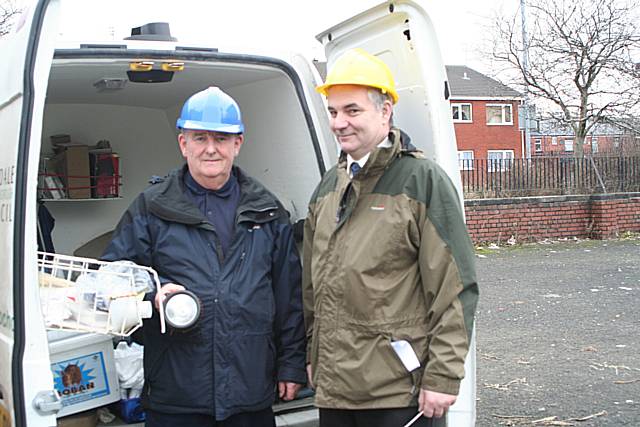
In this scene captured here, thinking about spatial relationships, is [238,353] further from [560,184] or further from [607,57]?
[607,57]

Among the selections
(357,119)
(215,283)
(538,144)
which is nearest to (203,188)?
(215,283)

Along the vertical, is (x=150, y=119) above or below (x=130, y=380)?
above

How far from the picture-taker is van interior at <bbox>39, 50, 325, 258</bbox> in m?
3.52

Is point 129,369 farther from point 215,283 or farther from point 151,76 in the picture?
point 151,76

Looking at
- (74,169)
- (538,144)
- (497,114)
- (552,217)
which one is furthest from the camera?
(538,144)

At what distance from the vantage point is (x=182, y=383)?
2748mm

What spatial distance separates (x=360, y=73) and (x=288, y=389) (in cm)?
128

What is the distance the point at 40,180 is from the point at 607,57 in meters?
17.8

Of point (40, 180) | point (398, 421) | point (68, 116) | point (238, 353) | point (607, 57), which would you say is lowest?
point (398, 421)

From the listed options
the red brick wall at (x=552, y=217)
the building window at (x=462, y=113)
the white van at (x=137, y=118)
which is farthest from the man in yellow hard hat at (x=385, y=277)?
the building window at (x=462, y=113)

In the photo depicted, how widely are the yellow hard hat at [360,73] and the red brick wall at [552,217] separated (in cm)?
1089

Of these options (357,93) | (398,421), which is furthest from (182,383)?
(357,93)

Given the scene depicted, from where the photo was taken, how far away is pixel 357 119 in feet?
8.52

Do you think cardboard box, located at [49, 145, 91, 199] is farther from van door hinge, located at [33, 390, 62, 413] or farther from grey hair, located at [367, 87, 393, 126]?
grey hair, located at [367, 87, 393, 126]
